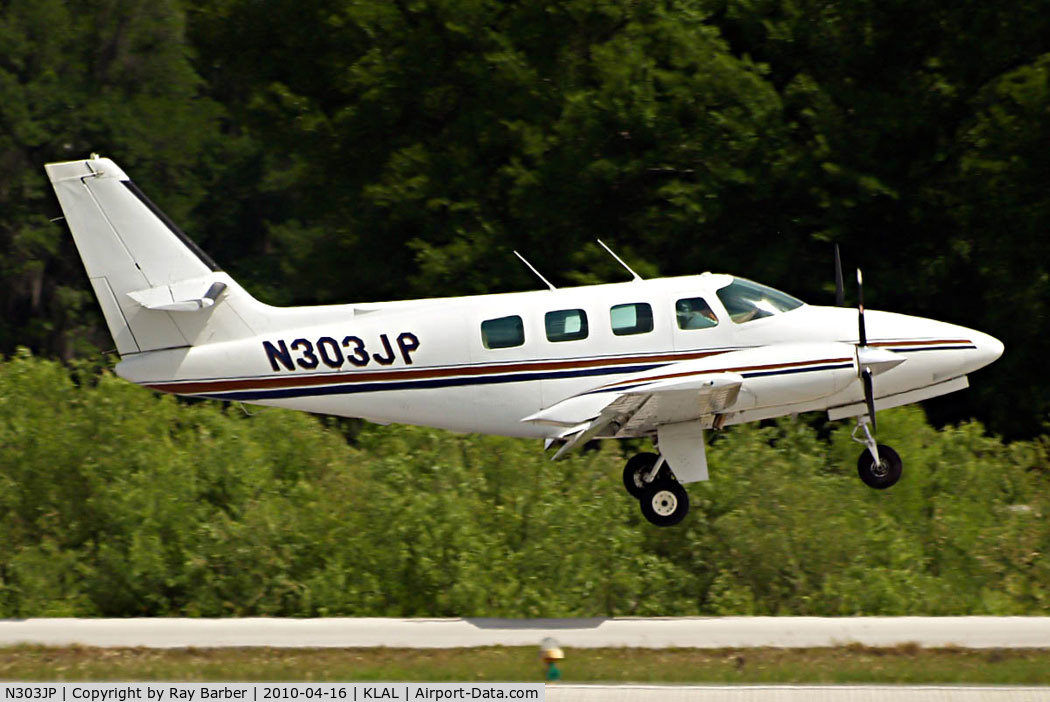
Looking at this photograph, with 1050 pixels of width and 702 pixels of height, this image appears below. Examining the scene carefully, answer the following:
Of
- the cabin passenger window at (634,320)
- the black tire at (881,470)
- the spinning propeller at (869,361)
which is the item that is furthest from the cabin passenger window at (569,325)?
the black tire at (881,470)

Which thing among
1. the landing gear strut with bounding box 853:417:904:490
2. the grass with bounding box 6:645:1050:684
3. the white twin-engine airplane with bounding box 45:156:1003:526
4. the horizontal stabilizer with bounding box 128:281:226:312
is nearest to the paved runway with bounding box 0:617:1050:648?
the grass with bounding box 6:645:1050:684

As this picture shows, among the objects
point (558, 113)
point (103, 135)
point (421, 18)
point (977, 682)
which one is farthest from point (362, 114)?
point (977, 682)

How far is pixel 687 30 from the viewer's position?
23609mm

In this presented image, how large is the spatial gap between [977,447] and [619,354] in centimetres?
771

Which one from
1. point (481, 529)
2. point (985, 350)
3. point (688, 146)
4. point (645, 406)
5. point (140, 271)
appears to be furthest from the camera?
point (688, 146)

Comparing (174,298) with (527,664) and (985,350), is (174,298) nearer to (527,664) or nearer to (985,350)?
(527,664)

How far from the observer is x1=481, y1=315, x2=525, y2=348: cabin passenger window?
14680mm

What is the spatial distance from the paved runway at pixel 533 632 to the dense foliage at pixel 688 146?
27.7ft

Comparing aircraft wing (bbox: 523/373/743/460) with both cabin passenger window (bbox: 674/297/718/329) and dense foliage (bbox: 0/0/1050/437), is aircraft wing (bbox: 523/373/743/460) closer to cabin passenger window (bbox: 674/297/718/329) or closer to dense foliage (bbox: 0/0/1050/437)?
cabin passenger window (bbox: 674/297/718/329)

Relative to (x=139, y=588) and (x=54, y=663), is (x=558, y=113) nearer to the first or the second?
(x=139, y=588)

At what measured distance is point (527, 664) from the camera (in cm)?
1438

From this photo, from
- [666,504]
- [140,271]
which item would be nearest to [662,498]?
[666,504]

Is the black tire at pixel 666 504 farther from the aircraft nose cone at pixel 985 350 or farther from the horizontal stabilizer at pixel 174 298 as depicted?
the horizontal stabilizer at pixel 174 298

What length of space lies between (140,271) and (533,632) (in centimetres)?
598
